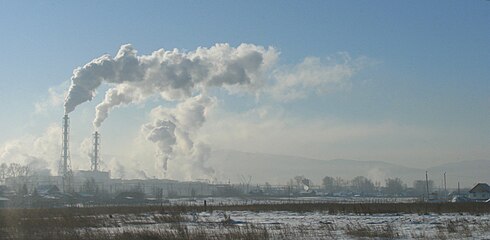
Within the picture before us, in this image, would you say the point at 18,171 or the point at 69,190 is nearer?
the point at 69,190

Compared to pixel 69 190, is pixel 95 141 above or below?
above

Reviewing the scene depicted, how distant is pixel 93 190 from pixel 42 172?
56.6m

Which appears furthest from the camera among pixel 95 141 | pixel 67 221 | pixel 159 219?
pixel 95 141

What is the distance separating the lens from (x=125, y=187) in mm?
187125

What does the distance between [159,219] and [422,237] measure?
59.7 feet

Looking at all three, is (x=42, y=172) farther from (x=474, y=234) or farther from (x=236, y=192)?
(x=474, y=234)

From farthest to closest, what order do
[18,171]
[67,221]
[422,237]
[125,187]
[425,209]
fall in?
[125,187] < [18,171] < [425,209] < [67,221] < [422,237]

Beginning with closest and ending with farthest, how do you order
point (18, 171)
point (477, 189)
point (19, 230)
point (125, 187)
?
point (19, 230) < point (477, 189) < point (18, 171) < point (125, 187)

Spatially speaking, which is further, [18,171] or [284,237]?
[18,171]

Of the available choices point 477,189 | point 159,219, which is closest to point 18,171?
point 477,189

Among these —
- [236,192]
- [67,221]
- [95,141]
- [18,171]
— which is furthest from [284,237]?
[236,192]

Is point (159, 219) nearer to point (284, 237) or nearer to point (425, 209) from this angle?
point (284, 237)

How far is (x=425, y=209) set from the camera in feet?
146

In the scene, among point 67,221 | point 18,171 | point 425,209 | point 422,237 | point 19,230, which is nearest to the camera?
point 422,237
